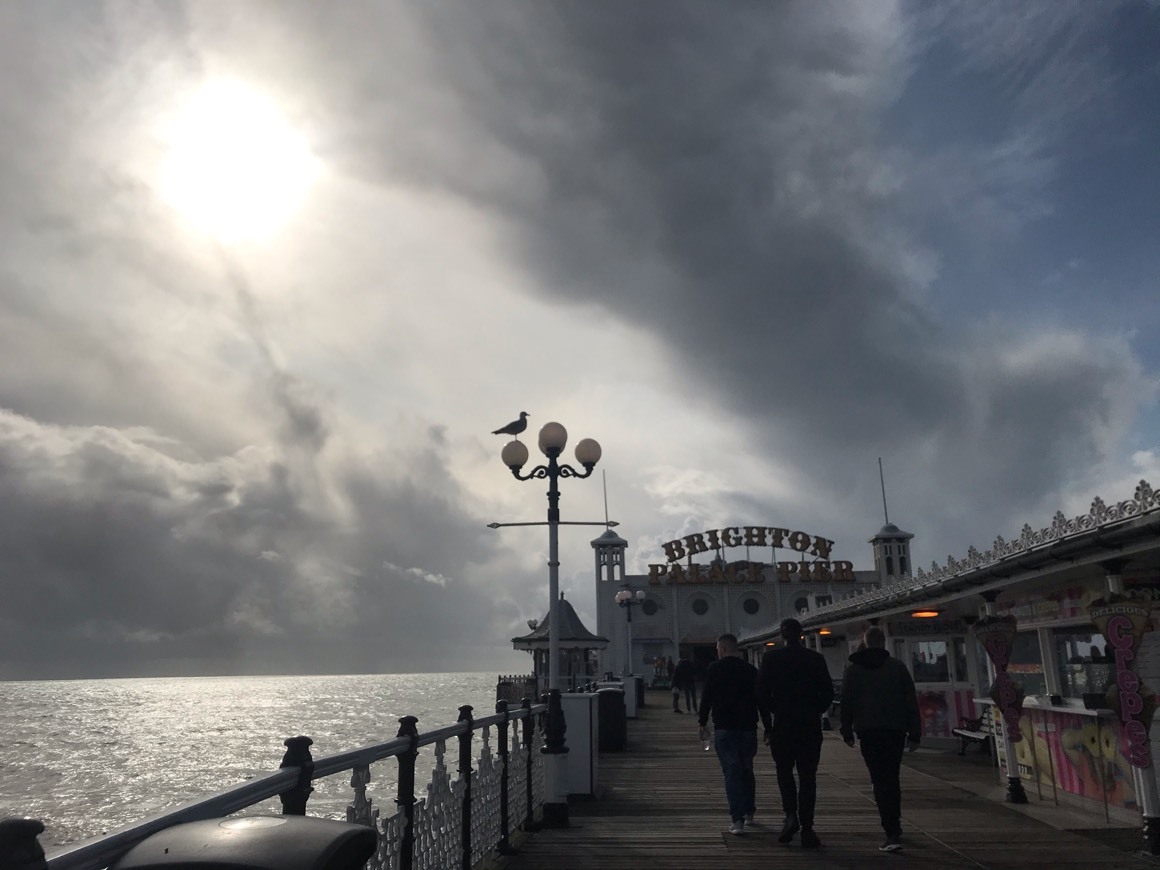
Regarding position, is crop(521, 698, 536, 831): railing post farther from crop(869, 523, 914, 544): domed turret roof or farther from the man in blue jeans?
crop(869, 523, 914, 544): domed turret roof

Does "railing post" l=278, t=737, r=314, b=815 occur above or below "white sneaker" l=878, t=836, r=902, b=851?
above

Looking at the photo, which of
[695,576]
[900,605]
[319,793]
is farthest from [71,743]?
[900,605]

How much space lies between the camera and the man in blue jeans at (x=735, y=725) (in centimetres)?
820

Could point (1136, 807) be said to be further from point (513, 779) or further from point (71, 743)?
point (71, 743)

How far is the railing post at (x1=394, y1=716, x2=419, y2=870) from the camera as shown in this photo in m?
4.81

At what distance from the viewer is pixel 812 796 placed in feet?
25.5

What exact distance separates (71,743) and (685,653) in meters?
60.3

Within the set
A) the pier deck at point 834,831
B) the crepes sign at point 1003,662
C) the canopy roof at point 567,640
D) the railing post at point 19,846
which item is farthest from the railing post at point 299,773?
the canopy roof at point 567,640

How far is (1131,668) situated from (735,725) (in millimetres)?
3467

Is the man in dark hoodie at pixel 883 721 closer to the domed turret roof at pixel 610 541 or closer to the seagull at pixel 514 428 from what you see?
the seagull at pixel 514 428

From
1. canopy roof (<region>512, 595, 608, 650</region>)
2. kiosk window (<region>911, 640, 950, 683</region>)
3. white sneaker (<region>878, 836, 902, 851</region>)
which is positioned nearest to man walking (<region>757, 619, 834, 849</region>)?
white sneaker (<region>878, 836, 902, 851</region>)

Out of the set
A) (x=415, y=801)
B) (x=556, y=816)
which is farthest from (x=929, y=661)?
(x=415, y=801)

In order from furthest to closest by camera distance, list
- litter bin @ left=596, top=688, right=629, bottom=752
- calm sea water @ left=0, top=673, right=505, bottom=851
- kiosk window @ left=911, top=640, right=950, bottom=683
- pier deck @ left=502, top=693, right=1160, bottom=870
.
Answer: calm sea water @ left=0, top=673, right=505, bottom=851 < kiosk window @ left=911, top=640, right=950, bottom=683 < litter bin @ left=596, top=688, right=629, bottom=752 < pier deck @ left=502, top=693, right=1160, bottom=870

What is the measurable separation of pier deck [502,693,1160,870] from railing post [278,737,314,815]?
3662 mm
